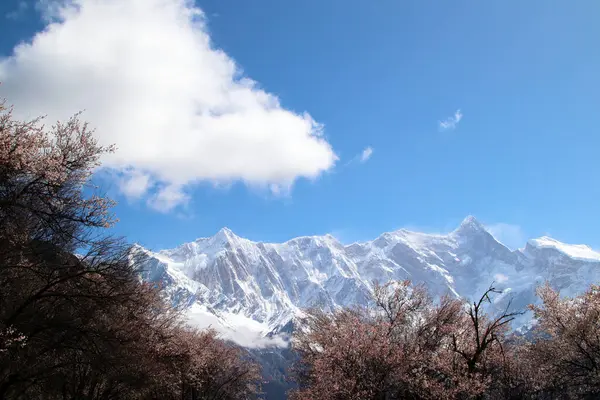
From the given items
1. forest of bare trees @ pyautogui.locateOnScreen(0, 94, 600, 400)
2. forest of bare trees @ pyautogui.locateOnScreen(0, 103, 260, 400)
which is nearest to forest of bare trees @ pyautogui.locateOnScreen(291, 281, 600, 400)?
forest of bare trees @ pyautogui.locateOnScreen(0, 94, 600, 400)

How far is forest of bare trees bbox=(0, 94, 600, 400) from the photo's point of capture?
13375 millimetres

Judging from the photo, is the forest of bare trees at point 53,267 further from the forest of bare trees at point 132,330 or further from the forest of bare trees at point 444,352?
the forest of bare trees at point 444,352

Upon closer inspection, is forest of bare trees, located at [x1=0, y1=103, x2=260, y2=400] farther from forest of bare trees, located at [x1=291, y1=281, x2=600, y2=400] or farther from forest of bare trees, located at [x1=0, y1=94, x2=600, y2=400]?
forest of bare trees, located at [x1=291, y1=281, x2=600, y2=400]

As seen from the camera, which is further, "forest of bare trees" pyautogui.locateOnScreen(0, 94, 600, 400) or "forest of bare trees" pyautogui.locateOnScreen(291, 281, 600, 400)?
"forest of bare trees" pyautogui.locateOnScreen(291, 281, 600, 400)

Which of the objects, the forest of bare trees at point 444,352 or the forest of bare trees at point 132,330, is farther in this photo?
the forest of bare trees at point 444,352

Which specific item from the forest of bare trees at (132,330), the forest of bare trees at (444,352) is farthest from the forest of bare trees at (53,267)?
the forest of bare trees at (444,352)

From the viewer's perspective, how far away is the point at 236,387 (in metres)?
44.7

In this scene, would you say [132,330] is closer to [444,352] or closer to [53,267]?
[53,267]

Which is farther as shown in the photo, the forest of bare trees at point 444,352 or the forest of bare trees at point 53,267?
the forest of bare trees at point 444,352

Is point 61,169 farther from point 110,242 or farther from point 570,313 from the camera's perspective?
point 570,313

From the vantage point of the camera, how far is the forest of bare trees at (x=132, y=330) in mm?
13375

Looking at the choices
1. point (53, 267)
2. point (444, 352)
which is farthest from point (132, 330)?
point (444, 352)

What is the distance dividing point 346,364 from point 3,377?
47.5 ft

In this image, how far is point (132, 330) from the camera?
20.0m
